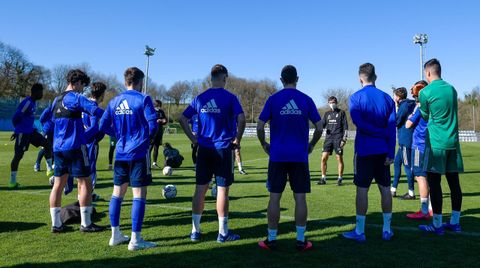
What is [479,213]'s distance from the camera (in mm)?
7023

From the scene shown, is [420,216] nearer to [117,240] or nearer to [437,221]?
[437,221]

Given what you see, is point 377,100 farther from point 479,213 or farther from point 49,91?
point 49,91

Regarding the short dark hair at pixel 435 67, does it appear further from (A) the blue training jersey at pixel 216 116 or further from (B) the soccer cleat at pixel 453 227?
(A) the blue training jersey at pixel 216 116

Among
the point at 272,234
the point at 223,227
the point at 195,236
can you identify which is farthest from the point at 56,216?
the point at 272,234

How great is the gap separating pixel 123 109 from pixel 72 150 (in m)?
1.23

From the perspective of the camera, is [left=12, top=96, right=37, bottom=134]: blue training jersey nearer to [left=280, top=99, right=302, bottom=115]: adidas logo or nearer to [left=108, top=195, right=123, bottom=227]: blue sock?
[left=108, top=195, right=123, bottom=227]: blue sock

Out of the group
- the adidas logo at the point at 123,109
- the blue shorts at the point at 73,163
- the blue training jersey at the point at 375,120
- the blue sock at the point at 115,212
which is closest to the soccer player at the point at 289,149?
the blue training jersey at the point at 375,120

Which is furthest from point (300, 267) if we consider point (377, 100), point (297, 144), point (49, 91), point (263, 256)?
point (49, 91)

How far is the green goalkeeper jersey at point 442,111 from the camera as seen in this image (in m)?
5.62

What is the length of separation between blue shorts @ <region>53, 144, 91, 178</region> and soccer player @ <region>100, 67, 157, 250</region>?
2.89ft

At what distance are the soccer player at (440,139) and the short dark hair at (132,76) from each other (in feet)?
12.8

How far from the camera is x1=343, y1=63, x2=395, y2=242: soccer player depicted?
17.5 feet

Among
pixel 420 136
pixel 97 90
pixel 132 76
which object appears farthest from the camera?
pixel 420 136

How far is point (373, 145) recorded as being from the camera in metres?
5.35
